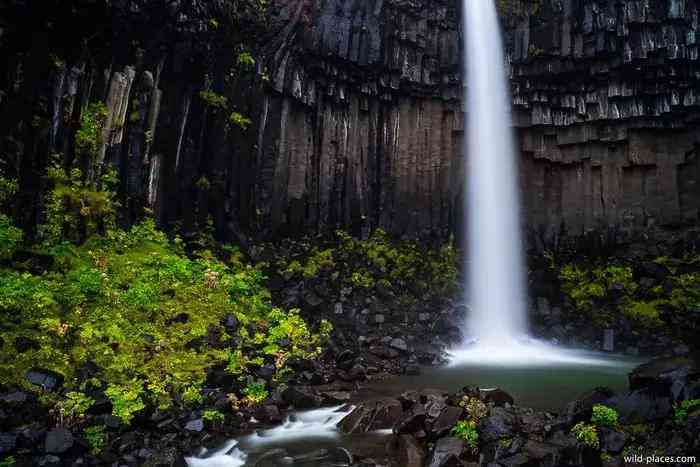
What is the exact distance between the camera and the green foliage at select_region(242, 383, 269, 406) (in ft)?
30.5

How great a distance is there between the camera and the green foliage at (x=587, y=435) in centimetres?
620

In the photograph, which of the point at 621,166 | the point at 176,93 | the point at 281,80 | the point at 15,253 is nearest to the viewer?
the point at 15,253

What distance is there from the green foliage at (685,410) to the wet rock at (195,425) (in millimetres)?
7125

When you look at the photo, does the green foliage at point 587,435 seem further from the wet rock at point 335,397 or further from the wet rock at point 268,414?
the wet rock at point 268,414

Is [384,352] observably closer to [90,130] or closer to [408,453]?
[408,453]

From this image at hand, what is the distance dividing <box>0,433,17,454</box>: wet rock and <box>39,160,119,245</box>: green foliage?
7346 millimetres

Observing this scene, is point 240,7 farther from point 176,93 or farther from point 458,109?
point 458,109

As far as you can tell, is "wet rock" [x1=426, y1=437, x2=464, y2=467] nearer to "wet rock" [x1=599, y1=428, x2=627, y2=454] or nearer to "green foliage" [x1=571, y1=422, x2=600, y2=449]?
"green foliage" [x1=571, y1=422, x2=600, y2=449]

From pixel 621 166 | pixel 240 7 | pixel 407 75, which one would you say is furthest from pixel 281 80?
pixel 621 166

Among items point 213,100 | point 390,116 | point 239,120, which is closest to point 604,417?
point 239,120

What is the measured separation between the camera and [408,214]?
22.3m

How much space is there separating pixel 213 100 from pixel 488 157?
13.2 metres

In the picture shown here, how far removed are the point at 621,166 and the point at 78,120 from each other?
2257 cm

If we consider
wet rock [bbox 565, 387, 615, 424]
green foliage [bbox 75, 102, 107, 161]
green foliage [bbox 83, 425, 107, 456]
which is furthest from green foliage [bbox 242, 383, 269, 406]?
green foliage [bbox 75, 102, 107, 161]
